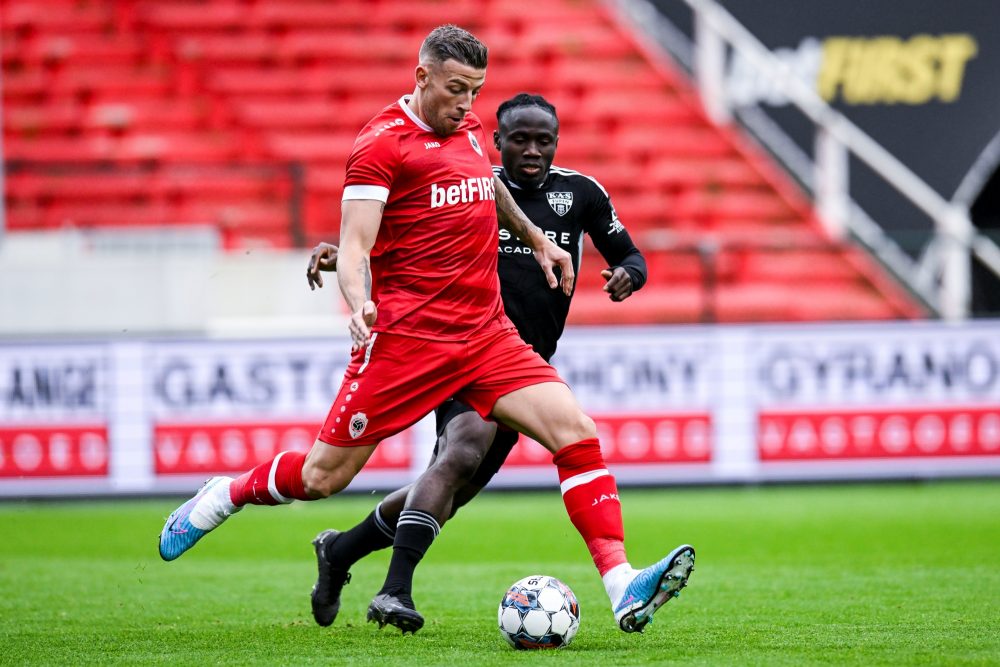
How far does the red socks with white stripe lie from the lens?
18.0 feet

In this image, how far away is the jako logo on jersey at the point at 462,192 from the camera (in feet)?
18.4

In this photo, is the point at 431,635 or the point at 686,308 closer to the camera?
the point at 431,635

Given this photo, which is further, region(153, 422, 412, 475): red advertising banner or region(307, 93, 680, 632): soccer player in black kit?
region(153, 422, 412, 475): red advertising banner

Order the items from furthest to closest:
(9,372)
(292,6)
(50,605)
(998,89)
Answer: (292,6) → (998,89) → (9,372) → (50,605)

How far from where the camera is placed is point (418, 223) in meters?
5.62

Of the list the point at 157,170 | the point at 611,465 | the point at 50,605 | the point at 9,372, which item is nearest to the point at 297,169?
the point at 157,170

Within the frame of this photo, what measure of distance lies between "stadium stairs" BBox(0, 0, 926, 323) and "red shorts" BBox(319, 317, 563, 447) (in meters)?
10.1

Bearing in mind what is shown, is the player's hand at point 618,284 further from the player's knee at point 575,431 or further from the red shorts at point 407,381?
the player's knee at point 575,431

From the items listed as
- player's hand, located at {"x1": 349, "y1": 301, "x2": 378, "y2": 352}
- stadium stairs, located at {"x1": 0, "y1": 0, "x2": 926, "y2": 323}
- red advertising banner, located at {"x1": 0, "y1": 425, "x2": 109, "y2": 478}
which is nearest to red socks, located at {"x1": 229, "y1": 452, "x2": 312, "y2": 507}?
player's hand, located at {"x1": 349, "y1": 301, "x2": 378, "y2": 352}

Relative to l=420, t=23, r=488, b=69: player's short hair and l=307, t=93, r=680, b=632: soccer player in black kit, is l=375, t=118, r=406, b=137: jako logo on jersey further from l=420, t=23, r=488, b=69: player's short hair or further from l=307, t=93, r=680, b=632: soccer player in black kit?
l=307, t=93, r=680, b=632: soccer player in black kit

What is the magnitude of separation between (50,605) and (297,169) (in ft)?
24.8

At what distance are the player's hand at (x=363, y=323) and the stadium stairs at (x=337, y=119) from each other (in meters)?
10.6

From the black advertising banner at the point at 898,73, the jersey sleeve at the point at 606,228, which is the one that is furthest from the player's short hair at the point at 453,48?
the black advertising banner at the point at 898,73

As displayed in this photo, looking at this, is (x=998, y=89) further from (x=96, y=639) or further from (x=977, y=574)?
(x=96, y=639)
